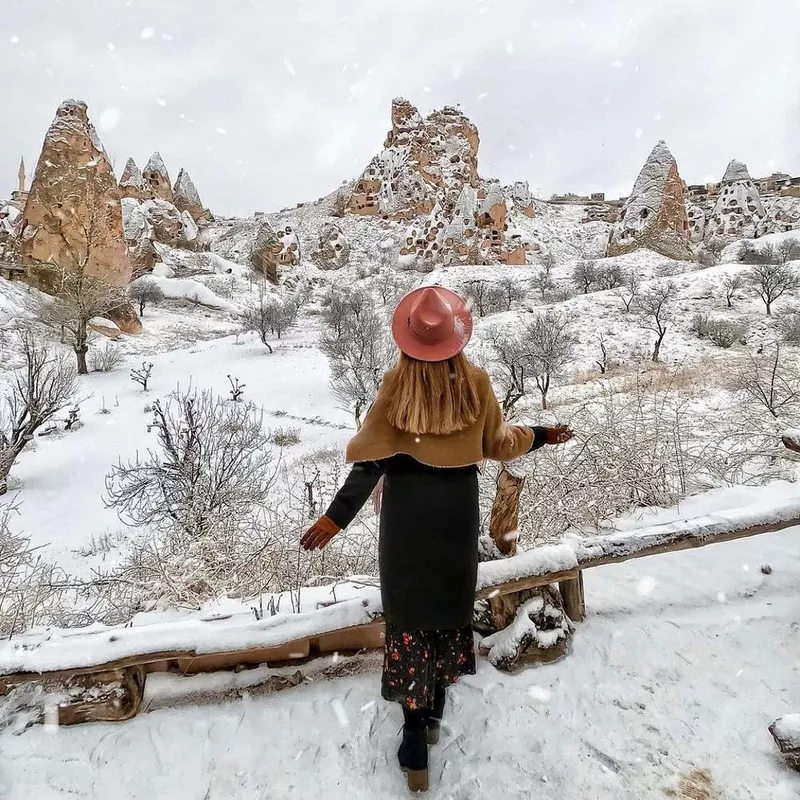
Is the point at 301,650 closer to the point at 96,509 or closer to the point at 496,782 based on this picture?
the point at 496,782

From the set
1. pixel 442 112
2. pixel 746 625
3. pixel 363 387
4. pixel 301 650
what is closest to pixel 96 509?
pixel 363 387

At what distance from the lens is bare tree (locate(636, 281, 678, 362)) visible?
1809cm

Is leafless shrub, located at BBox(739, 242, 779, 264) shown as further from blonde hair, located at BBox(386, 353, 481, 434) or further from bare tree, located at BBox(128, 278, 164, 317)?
bare tree, located at BBox(128, 278, 164, 317)

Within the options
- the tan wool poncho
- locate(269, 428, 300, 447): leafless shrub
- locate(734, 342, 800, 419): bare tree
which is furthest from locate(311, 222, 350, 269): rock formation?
the tan wool poncho

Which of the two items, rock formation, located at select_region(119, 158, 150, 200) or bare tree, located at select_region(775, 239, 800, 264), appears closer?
bare tree, located at select_region(775, 239, 800, 264)

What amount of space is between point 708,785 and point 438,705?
3.26 ft

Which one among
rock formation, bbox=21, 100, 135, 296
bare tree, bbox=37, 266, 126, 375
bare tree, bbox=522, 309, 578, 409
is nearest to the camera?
bare tree, bbox=522, 309, 578, 409

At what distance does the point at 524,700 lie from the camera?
2105 mm

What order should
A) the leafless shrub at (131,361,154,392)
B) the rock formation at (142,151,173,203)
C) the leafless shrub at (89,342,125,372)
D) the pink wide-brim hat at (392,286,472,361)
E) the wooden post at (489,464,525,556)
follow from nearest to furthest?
the pink wide-brim hat at (392,286,472,361) < the wooden post at (489,464,525,556) < the leafless shrub at (131,361,154,392) < the leafless shrub at (89,342,125,372) < the rock formation at (142,151,173,203)

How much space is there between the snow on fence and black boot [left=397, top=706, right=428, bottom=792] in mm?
445

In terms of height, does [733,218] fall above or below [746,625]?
above

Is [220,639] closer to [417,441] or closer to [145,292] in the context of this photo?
[417,441]

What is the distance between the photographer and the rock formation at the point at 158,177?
148 feet

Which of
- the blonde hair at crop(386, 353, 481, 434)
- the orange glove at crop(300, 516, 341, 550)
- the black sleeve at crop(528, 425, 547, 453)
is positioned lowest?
the orange glove at crop(300, 516, 341, 550)
